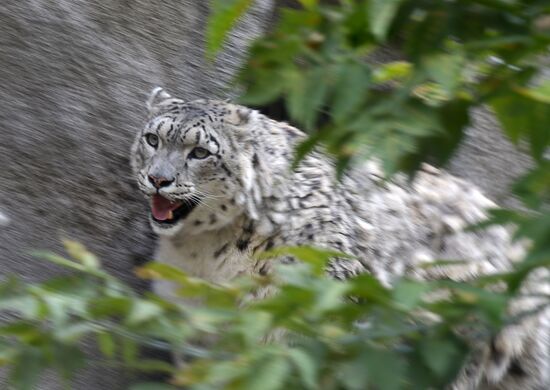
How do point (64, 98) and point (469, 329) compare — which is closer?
point (469, 329)

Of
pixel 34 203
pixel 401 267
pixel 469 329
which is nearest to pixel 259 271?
pixel 401 267

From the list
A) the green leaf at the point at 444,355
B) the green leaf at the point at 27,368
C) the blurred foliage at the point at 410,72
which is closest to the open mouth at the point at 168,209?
the green leaf at the point at 27,368

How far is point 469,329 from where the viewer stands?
2.69 metres

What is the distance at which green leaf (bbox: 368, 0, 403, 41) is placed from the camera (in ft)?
8.08

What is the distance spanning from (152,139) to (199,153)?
26 centimetres

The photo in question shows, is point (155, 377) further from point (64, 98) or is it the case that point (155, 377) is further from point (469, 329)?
point (469, 329)

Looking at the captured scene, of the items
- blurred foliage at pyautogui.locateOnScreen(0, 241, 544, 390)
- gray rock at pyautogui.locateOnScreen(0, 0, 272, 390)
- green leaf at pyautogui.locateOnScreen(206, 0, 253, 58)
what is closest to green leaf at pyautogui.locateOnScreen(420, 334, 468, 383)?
blurred foliage at pyautogui.locateOnScreen(0, 241, 544, 390)

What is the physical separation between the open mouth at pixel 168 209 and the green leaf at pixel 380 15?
390cm

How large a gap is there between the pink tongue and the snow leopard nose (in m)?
0.12

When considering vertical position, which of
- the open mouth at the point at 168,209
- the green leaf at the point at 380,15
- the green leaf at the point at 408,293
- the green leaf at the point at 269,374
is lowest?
the open mouth at the point at 168,209

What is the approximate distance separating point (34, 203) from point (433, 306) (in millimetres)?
4007

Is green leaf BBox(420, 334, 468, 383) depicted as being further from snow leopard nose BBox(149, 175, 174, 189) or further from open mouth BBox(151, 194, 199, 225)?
open mouth BBox(151, 194, 199, 225)

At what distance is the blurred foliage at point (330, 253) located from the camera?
2521 millimetres

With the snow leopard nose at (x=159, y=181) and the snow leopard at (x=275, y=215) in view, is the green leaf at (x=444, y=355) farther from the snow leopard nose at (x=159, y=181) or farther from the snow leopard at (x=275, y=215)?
the snow leopard nose at (x=159, y=181)
